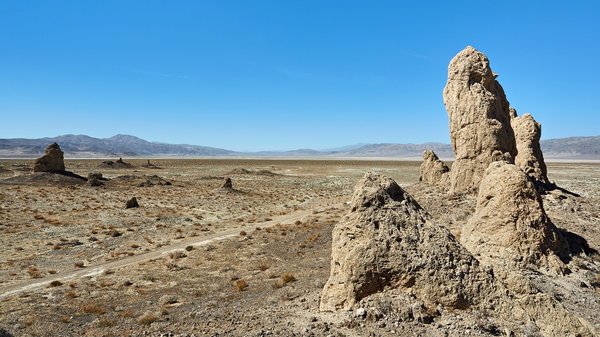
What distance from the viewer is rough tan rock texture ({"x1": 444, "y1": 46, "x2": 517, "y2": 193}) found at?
18688 millimetres

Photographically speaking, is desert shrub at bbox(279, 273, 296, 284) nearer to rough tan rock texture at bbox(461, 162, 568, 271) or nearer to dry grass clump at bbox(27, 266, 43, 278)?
rough tan rock texture at bbox(461, 162, 568, 271)

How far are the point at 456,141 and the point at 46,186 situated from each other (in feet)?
142

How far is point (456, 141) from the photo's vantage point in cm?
2006

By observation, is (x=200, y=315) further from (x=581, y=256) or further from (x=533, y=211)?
(x=581, y=256)

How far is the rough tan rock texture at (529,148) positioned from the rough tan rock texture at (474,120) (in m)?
3.70

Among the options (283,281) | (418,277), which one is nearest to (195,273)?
(283,281)

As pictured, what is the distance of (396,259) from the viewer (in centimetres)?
749

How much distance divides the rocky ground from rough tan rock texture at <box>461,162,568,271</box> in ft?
2.97

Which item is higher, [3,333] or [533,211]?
[533,211]

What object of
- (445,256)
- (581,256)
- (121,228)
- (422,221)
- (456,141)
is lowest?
(121,228)

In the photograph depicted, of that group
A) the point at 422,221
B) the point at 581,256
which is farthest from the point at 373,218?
the point at 581,256

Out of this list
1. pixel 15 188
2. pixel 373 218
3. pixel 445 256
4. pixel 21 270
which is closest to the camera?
pixel 445 256

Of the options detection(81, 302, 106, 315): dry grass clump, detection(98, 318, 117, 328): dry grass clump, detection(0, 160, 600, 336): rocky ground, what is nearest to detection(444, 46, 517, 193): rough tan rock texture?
A: detection(0, 160, 600, 336): rocky ground

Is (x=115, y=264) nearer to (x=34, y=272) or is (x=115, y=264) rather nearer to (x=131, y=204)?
(x=34, y=272)
